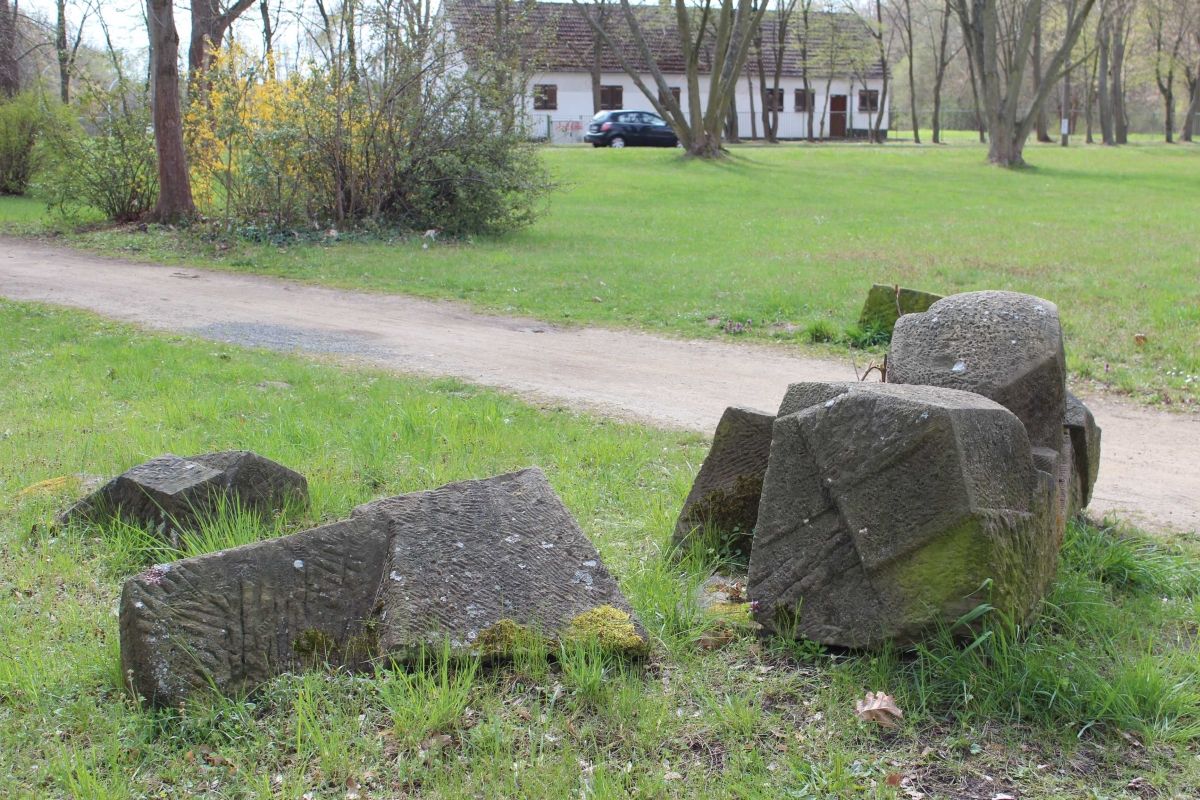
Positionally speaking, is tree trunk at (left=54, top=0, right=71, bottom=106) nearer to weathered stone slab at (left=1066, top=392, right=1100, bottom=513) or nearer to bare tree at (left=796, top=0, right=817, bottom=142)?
weathered stone slab at (left=1066, top=392, right=1100, bottom=513)

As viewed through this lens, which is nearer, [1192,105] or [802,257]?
[802,257]

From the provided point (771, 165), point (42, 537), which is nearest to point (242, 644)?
point (42, 537)

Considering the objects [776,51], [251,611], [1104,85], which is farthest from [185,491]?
[776,51]

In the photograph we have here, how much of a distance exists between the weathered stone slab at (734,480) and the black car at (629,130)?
143 feet

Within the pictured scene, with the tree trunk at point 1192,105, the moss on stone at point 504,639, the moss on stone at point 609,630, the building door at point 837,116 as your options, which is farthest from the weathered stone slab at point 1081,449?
the building door at point 837,116

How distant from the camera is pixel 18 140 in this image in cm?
2647

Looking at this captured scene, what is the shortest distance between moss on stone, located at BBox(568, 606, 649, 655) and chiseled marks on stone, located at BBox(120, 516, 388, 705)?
726 mm

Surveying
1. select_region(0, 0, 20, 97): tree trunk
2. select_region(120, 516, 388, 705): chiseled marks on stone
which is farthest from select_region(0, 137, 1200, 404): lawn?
select_region(0, 0, 20, 97): tree trunk

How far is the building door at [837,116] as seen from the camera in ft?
225

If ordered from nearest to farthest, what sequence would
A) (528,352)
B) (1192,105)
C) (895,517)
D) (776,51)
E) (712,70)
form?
(895,517) → (528,352) → (712,70) → (1192,105) → (776,51)

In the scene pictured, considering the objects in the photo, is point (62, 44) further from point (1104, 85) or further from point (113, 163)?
point (1104, 85)

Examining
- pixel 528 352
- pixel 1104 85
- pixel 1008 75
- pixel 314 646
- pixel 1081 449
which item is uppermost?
pixel 1104 85

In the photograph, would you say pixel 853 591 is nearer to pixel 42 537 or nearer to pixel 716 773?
pixel 716 773

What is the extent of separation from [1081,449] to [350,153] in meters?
15.9
